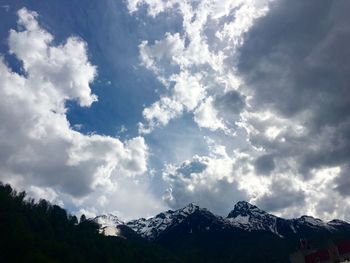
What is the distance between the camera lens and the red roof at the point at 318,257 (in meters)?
168

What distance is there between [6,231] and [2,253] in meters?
14.4

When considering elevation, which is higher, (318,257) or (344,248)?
(344,248)

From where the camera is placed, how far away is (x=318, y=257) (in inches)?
6673

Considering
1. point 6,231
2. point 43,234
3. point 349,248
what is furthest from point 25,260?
point 349,248

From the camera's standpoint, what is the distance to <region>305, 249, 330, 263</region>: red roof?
551ft

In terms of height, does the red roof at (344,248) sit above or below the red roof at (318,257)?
above

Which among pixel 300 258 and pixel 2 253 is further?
pixel 300 258

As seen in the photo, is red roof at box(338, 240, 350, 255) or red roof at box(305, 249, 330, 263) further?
red roof at box(338, 240, 350, 255)

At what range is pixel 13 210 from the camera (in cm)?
19712

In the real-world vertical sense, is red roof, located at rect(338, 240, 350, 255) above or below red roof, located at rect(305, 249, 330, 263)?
above

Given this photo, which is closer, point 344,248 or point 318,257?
point 318,257

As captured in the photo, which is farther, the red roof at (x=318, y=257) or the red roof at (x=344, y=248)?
the red roof at (x=344, y=248)

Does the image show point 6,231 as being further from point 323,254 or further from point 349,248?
point 349,248

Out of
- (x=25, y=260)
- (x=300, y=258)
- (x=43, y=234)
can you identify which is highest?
(x=43, y=234)
